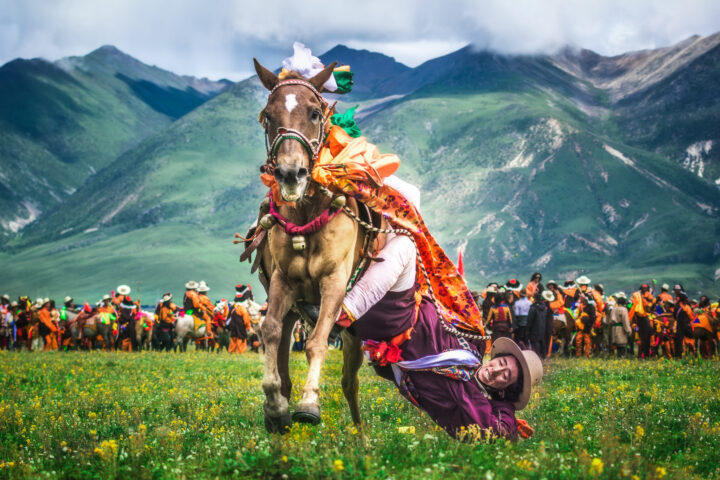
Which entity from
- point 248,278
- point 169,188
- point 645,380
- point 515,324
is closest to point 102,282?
point 248,278

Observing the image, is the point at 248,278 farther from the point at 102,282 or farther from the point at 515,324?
the point at 515,324

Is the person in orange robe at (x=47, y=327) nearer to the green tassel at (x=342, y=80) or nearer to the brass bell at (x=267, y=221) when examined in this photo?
the green tassel at (x=342, y=80)

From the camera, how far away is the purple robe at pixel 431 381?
694cm

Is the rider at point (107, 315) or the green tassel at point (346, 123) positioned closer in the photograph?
the green tassel at point (346, 123)

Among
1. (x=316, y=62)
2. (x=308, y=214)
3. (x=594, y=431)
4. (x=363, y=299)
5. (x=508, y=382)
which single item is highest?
(x=316, y=62)

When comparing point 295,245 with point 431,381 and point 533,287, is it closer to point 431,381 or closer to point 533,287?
point 431,381

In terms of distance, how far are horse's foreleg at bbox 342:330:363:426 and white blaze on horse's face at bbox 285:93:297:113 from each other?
2505 millimetres

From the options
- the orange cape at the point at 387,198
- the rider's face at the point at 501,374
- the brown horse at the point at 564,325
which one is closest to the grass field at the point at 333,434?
the rider's face at the point at 501,374

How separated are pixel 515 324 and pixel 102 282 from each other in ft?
383

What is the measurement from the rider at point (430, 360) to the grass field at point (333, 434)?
15.4 inches

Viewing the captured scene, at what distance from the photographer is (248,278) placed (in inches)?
5162

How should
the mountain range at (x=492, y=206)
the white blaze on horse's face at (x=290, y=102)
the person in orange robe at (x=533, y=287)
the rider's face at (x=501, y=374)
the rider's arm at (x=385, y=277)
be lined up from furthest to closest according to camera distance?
1. the mountain range at (x=492, y=206)
2. the person in orange robe at (x=533, y=287)
3. the rider's face at (x=501, y=374)
4. the rider's arm at (x=385, y=277)
5. the white blaze on horse's face at (x=290, y=102)

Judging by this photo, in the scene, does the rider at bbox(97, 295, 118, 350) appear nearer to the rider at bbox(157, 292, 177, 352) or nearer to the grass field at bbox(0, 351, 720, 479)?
the rider at bbox(157, 292, 177, 352)

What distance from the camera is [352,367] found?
25.3 ft
